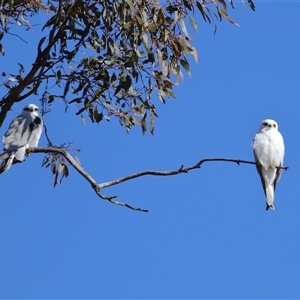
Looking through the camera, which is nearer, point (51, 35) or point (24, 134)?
point (51, 35)

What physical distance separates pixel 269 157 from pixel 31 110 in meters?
2.01

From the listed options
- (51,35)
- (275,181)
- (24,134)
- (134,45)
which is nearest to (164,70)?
(134,45)

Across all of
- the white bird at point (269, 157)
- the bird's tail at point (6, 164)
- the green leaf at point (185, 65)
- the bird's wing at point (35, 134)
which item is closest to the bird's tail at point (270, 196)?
the white bird at point (269, 157)

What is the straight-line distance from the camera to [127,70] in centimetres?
407

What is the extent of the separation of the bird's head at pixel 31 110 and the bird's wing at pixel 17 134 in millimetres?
118

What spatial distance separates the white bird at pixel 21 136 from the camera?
4.45m

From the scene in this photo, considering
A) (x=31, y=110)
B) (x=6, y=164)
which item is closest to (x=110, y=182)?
(x=6, y=164)

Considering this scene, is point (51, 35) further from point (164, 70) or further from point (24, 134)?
point (24, 134)

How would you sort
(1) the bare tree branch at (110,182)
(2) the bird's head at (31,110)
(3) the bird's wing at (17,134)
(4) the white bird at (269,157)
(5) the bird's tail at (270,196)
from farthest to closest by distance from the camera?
(2) the bird's head at (31,110), (4) the white bird at (269,157), (5) the bird's tail at (270,196), (3) the bird's wing at (17,134), (1) the bare tree branch at (110,182)

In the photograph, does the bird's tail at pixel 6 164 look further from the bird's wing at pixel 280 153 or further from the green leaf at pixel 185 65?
the bird's wing at pixel 280 153

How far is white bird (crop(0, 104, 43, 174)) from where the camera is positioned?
4449mm

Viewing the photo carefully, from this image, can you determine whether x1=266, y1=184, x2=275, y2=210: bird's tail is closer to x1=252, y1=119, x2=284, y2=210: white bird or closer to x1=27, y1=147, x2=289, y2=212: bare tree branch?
x1=252, y1=119, x2=284, y2=210: white bird

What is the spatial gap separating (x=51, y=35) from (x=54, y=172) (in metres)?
0.89

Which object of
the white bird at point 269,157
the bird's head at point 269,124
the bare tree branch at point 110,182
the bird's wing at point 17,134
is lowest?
the bare tree branch at point 110,182
